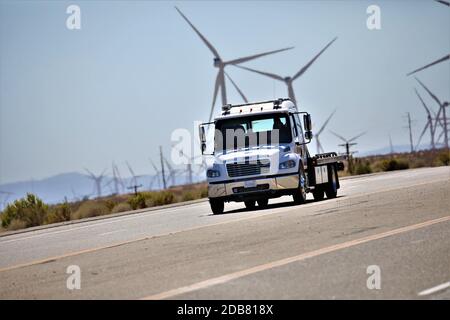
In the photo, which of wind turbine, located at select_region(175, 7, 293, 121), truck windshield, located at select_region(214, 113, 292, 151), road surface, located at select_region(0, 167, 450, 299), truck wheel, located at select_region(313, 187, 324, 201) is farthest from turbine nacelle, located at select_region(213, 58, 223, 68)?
road surface, located at select_region(0, 167, 450, 299)

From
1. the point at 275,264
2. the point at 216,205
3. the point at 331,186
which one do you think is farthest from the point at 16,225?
the point at 275,264

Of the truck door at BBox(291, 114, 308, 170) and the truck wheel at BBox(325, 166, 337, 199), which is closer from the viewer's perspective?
the truck door at BBox(291, 114, 308, 170)

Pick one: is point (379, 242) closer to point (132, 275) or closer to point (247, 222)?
point (132, 275)

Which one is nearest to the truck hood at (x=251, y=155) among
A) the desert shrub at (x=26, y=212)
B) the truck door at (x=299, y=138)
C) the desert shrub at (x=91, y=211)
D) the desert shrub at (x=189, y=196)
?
the truck door at (x=299, y=138)

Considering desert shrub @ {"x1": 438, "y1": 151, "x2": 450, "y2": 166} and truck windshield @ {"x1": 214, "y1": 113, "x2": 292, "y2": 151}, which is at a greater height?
truck windshield @ {"x1": 214, "y1": 113, "x2": 292, "y2": 151}

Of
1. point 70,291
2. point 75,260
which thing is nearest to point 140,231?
point 75,260

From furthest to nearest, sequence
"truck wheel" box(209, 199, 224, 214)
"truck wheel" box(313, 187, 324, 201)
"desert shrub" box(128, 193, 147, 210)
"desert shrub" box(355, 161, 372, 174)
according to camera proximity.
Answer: "desert shrub" box(355, 161, 372, 174)
"desert shrub" box(128, 193, 147, 210)
"truck wheel" box(313, 187, 324, 201)
"truck wheel" box(209, 199, 224, 214)

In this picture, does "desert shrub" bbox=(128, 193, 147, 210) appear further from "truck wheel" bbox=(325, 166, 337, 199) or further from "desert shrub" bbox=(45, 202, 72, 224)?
"truck wheel" bbox=(325, 166, 337, 199)

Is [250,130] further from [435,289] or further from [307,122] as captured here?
[435,289]

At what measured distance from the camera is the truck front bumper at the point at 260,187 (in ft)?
86.2

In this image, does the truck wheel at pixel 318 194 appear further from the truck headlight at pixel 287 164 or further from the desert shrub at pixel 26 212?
the desert shrub at pixel 26 212

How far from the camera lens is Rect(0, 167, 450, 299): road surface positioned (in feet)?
34.4

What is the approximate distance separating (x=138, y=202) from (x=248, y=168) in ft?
68.7

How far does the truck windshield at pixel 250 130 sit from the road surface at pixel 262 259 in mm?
5631
